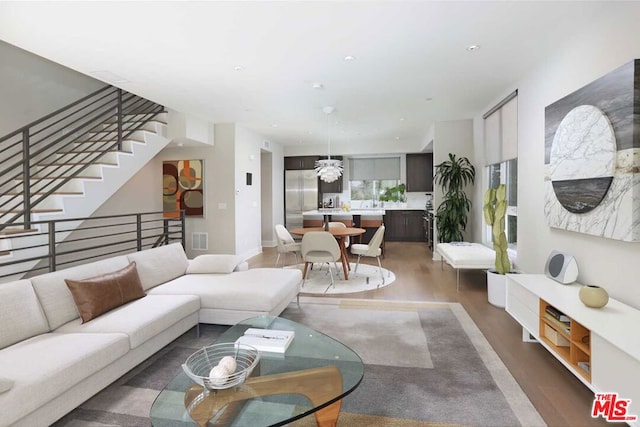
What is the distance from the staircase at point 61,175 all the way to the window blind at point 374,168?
553 centimetres

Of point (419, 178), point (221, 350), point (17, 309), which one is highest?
point (419, 178)

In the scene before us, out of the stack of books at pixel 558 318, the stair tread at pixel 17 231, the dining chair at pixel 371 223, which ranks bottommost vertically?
the stack of books at pixel 558 318

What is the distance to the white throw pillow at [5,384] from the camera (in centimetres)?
159

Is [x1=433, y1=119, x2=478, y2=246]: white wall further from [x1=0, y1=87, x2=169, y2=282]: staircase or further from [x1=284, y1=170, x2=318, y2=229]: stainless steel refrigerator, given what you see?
[x1=0, y1=87, x2=169, y2=282]: staircase

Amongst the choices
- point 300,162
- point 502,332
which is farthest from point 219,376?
point 300,162

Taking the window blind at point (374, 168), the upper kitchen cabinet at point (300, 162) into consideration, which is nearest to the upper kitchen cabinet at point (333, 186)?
the window blind at point (374, 168)

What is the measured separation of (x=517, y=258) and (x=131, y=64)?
5291 mm

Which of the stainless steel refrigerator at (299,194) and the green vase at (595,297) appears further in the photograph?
the stainless steel refrigerator at (299,194)

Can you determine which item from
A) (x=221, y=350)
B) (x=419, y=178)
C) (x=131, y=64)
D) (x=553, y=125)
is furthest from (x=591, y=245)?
(x=419, y=178)

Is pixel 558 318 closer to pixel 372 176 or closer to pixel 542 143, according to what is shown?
pixel 542 143

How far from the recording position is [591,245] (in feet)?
9.45

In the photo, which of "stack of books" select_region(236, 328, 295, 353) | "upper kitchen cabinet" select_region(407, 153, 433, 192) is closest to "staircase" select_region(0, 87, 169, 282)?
"stack of books" select_region(236, 328, 295, 353)

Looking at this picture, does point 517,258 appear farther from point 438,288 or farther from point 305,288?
point 305,288

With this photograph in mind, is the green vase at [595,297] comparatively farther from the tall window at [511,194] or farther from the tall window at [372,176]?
the tall window at [372,176]
